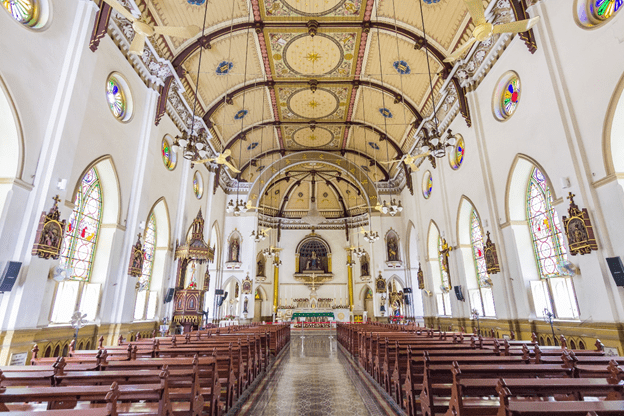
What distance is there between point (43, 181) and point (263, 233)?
39.5ft

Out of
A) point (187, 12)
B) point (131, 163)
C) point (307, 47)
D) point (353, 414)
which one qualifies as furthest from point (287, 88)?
point (353, 414)

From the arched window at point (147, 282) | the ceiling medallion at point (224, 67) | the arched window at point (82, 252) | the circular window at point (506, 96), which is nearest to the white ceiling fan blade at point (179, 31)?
the arched window at point (82, 252)

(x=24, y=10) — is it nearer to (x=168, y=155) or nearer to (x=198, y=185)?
(x=168, y=155)

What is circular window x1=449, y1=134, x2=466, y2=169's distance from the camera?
43.3ft

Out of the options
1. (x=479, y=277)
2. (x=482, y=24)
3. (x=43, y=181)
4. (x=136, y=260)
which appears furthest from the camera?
(x=479, y=277)

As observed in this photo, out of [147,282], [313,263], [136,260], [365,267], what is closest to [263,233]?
[147,282]

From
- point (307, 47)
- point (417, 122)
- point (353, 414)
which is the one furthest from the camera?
point (417, 122)

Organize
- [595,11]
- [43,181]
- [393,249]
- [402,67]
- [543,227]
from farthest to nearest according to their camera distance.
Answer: [393,249] → [402,67] → [543,227] → [595,11] → [43,181]

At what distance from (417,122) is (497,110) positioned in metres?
5.81

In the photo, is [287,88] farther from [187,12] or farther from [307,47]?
[187,12]

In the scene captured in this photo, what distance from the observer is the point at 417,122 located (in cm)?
1638

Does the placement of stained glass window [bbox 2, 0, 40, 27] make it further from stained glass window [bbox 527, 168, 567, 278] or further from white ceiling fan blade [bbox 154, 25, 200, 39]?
stained glass window [bbox 527, 168, 567, 278]

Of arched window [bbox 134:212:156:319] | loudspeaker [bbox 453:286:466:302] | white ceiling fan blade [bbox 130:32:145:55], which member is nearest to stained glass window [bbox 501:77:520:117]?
loudspeaker [bbox 453:286:466:302]

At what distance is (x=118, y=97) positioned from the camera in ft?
33.1
